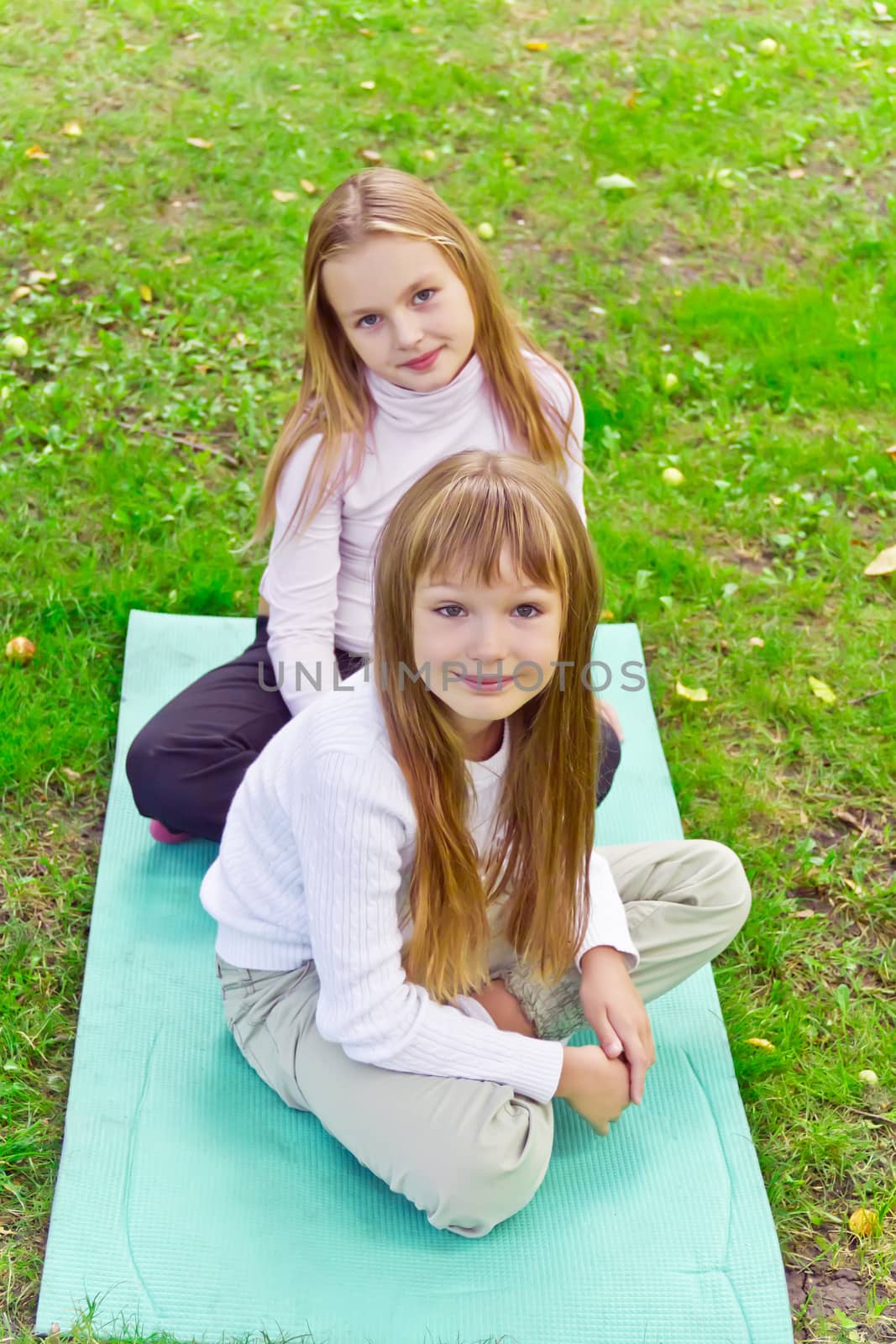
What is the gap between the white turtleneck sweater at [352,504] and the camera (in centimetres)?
238

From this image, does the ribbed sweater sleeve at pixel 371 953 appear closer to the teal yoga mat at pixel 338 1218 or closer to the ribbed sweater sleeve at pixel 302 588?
the teal yoga mat at pixel 338 1218

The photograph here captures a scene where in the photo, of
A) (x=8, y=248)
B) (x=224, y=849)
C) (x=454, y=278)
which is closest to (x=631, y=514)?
(x=454, y=278)

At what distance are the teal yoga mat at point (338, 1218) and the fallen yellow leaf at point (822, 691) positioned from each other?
936mm

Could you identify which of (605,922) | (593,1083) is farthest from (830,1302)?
(605,922)

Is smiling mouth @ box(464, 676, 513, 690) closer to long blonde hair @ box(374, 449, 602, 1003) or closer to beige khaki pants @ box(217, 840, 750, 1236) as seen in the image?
long blonde hair @ box(374, 449, 602, 1003)

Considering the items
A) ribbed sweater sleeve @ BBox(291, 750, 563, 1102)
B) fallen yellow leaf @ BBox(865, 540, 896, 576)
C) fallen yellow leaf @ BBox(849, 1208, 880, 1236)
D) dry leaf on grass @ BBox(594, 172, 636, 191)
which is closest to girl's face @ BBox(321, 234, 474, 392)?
ribbed sweater sleeve @ BBox(291, 750, 563, 1102)

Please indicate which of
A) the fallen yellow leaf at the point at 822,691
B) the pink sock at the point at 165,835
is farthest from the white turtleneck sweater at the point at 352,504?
A: the fallen yellow leaf at the point at 822,691

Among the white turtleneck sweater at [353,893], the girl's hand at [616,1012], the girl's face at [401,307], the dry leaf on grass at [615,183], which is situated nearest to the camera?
the white turtleneck sweater at [353,893]

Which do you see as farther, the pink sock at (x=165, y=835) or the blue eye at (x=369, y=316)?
the pink sock at (x=165, y=835)

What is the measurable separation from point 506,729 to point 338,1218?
0.78 metres

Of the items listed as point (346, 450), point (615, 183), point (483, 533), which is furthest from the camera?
point (615, 183)

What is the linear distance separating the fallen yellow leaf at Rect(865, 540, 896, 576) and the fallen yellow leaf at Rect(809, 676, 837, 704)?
43 centimetres

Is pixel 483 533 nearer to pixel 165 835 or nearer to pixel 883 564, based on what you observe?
pixel 165 835

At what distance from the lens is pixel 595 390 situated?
3729 millimetres
